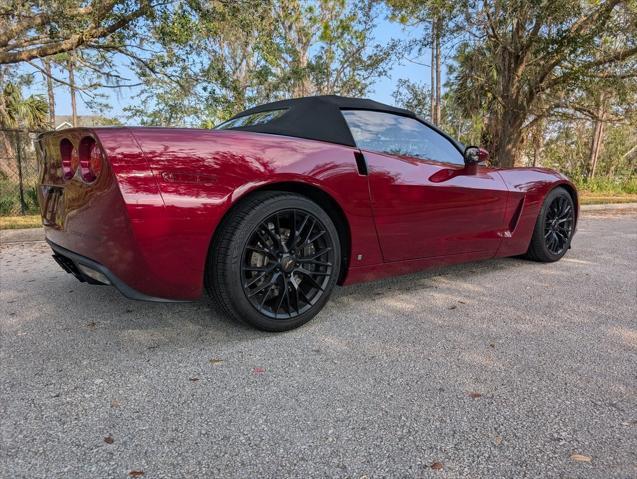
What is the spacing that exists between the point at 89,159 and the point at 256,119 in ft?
4.10

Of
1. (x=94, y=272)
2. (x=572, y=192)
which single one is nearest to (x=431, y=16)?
(x=572, y=192)

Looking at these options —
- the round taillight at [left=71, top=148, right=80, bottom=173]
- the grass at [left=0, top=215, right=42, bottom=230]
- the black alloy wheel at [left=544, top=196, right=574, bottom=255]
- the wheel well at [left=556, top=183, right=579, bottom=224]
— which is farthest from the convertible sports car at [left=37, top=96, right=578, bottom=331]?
the grass at [left=0, top=215, right=42, bottom=230]

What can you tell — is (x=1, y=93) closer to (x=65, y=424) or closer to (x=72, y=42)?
(x=72, y=42)

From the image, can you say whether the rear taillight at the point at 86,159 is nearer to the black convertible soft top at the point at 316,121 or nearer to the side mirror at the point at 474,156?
the black convertible soft top at the point at 316,121

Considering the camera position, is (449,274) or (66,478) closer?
(66,478)

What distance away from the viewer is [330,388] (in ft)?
6.31

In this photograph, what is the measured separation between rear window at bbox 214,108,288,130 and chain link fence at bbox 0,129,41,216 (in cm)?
634

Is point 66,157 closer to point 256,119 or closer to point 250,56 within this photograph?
point 256,119

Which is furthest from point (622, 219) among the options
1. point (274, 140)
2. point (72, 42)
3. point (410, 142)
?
point (72, 42)

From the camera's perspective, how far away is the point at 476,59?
13531 mm

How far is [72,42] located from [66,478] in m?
8.52

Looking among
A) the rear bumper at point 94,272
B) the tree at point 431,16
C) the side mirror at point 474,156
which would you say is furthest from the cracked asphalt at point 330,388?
the tree at point 431,16

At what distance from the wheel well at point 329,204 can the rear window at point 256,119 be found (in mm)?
634

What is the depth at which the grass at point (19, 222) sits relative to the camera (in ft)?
21.0
